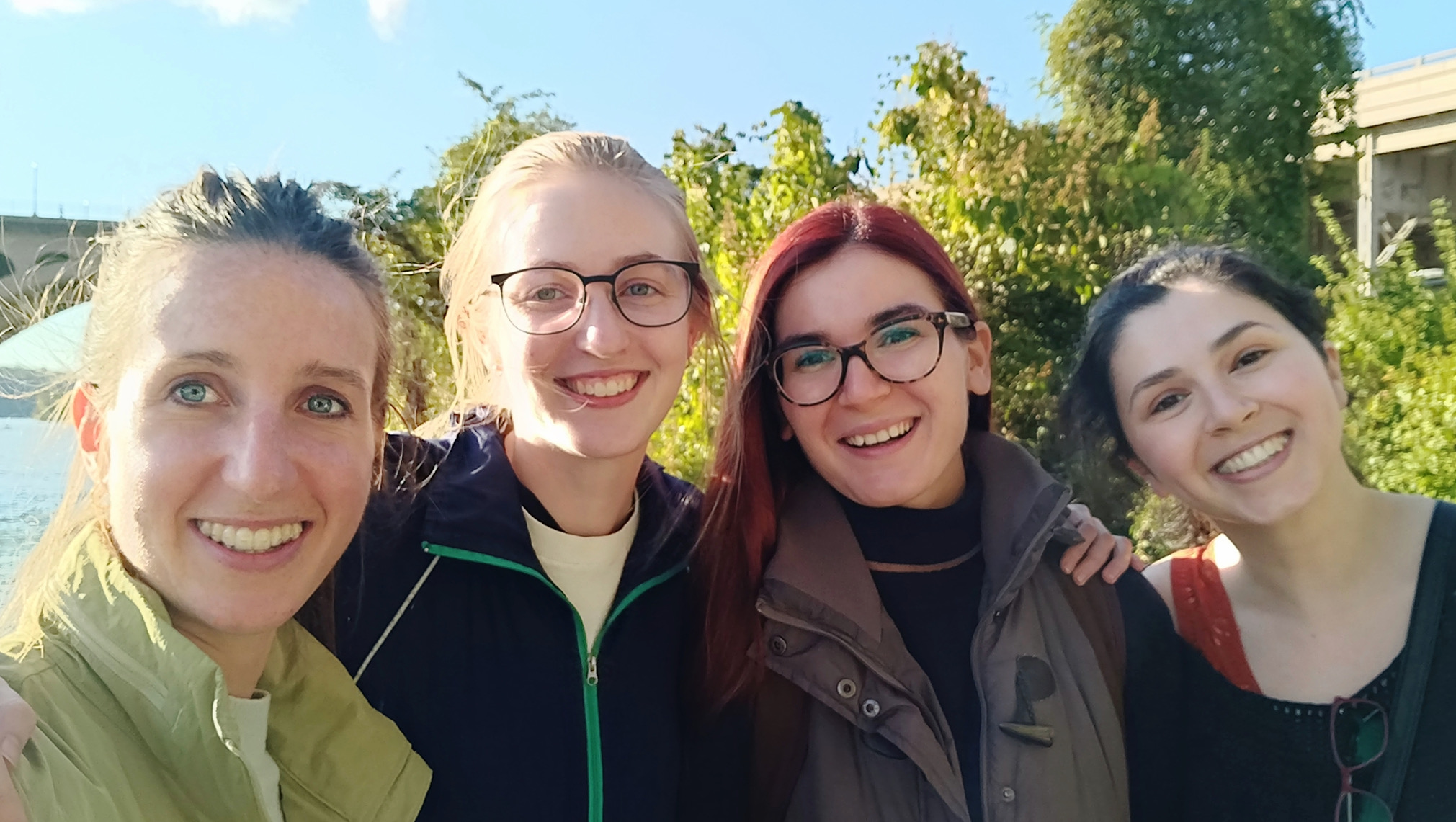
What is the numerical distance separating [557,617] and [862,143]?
5084 mm

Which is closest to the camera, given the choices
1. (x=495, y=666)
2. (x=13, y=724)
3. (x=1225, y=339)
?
(x=13, y=724)

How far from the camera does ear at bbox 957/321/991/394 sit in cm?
229

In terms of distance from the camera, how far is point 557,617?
6.14ft

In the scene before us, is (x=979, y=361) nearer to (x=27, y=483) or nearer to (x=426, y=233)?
(x=27, y=483)

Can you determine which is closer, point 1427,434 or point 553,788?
point 553,788

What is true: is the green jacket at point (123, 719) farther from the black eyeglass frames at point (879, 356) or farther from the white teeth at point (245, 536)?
the black eyeglass frames at point (879, 356)

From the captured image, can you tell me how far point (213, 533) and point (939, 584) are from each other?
151 cm

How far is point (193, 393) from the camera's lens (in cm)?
141

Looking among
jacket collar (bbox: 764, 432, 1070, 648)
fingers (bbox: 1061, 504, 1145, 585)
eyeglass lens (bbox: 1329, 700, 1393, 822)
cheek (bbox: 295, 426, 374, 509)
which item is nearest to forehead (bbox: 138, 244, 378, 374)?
cheek (bbox: 295, 426, 374, 509)

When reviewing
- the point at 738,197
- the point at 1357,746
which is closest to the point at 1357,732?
the point at 1357,746

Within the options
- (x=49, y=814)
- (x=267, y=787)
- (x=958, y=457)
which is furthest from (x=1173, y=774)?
(x=49, y=814)

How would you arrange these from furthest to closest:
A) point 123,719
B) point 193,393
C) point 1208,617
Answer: point 1208,617, point 193,393, point 123,719

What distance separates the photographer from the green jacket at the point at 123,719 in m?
1.16

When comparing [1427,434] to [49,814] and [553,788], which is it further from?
[49,814]
